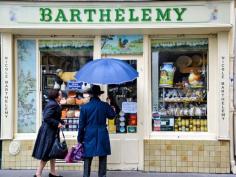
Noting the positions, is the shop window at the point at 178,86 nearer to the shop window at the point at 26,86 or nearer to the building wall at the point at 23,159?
the building wall at the point at 23,159

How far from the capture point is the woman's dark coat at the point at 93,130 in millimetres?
8398

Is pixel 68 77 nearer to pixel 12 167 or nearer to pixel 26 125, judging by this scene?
pixel 26 125

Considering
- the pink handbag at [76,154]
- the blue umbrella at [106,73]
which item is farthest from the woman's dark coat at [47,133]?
the blue umbrella at [106,73]

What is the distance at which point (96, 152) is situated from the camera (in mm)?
8359

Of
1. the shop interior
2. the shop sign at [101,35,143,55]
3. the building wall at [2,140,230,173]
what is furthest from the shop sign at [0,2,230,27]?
the building wall at [2,140,230,173]

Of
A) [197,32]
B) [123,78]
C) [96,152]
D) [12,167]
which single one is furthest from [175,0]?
[12,167]

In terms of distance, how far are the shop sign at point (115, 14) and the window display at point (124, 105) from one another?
37.1 inches

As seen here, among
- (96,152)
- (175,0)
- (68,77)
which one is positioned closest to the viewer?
(96,152)

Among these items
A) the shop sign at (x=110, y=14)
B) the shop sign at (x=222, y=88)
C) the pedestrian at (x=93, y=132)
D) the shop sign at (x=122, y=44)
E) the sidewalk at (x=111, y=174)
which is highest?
the shop sign at (x=110, y=14)

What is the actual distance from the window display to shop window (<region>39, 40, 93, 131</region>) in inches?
24.6

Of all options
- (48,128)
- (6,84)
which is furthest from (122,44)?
(6,84)

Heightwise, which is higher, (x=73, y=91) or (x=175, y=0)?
(x=175, y=0)

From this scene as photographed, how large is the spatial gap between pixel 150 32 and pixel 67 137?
260 centimetres

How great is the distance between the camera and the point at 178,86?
9.98m
